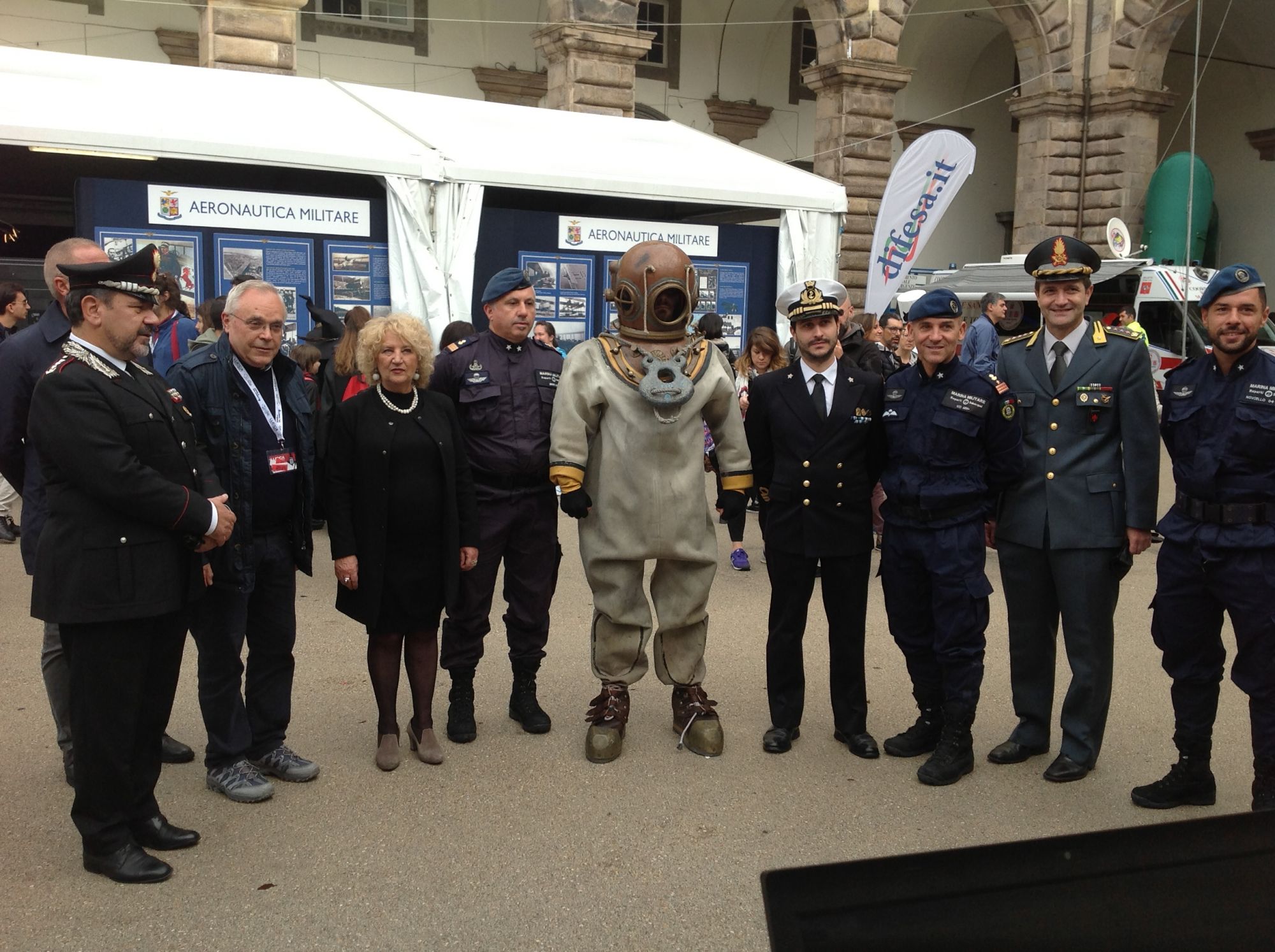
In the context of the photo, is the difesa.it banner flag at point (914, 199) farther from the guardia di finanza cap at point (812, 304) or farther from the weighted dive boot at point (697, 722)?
the weighted dive boot at point (697, 722)

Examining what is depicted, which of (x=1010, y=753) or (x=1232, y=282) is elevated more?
(x=1232, y=282)

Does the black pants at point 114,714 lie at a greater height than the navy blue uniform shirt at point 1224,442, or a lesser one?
lesser

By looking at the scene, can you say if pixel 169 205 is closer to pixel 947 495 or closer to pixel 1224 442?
pixel 947 495

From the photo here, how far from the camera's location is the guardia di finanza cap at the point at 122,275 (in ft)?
10.8

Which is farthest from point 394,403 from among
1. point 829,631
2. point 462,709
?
point 829,631

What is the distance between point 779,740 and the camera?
4.62 metres

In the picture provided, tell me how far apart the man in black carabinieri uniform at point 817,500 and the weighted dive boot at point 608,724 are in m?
0.57

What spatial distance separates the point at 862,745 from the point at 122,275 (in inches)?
120

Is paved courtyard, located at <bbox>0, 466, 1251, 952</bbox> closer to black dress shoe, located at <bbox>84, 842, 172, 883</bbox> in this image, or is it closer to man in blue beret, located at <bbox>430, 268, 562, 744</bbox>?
black dress shoe, located at <bbox>84, 842, 172, 883</bbox>

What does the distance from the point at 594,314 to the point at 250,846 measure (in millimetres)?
9435

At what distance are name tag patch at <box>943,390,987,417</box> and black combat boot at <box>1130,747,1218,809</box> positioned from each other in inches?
53.5

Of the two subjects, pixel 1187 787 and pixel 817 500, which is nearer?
pixel 1187 787

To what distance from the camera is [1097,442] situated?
4324 millimetres

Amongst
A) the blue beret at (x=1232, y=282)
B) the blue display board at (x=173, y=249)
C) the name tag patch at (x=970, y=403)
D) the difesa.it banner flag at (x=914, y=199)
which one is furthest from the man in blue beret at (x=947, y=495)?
the difesa.it banner flag at (x=914, y=199)
